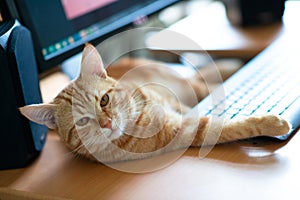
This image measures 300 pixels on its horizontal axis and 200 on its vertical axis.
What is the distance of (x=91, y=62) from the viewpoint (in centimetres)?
85

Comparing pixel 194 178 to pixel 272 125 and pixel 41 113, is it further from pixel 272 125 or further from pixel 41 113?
pixel 41 113

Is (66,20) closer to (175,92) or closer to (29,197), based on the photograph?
(175,92)

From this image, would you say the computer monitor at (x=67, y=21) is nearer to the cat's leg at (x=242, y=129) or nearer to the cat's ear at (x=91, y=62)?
the cat's ear at (x=91, y=62)

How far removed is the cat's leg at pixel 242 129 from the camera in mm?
754

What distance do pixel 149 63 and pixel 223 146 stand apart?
473 millimetres

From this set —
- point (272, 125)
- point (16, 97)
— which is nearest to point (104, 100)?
point (16, 97)

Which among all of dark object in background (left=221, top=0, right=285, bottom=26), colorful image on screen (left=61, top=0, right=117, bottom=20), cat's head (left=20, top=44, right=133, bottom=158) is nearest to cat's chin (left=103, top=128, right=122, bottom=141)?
cat's head (left=20, top=44, right=133, bottom=158)

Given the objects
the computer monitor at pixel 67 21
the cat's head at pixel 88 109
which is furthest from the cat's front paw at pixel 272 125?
the computer monitor at pixel 67 21

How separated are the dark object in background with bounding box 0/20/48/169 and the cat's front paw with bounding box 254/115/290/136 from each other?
429 mm

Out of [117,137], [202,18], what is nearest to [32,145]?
[117,137]

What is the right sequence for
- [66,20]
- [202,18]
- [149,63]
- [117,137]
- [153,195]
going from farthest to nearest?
[202,18]
[149,63]
[66,20]
[117,137]
[153,195]

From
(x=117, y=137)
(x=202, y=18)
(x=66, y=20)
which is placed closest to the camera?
(x=117, y=137)

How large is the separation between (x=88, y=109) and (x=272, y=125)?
32cm

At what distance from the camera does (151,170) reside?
77 cm
